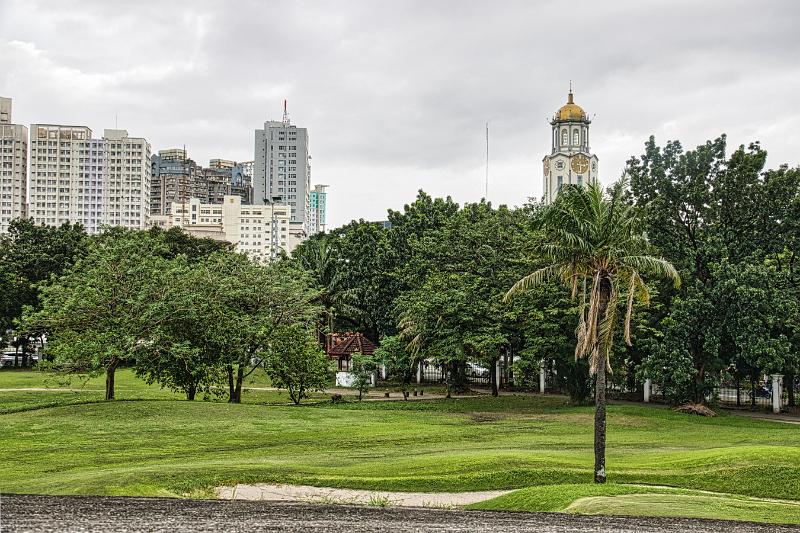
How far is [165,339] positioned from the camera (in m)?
33.8

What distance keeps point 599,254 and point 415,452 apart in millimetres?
8283

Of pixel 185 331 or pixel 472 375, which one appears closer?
pixel 185 331

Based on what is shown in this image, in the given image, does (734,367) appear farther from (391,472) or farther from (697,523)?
(697,523)

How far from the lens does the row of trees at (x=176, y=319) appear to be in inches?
1304

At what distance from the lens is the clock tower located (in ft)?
424

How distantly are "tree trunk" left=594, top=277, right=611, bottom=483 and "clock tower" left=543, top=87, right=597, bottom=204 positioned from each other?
364 feet

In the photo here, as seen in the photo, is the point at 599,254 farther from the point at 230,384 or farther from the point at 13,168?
the point at 13,168

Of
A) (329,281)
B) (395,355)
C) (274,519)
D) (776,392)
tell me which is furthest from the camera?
(329,281)

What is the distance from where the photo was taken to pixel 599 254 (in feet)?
64.1

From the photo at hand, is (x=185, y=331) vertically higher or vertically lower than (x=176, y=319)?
lower

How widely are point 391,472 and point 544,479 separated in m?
3.69

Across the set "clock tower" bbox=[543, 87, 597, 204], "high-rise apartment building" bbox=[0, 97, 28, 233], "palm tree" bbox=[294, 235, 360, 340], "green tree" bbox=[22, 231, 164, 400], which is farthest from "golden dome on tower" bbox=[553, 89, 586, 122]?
"high-rise apartment building" bbox=[0, 97, 28, 233]

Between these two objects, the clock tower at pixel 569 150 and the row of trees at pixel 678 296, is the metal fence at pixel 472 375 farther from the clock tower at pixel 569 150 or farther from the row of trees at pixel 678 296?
the clock tower at pixel 569 150

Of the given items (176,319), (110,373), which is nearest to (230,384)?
(176,319)
